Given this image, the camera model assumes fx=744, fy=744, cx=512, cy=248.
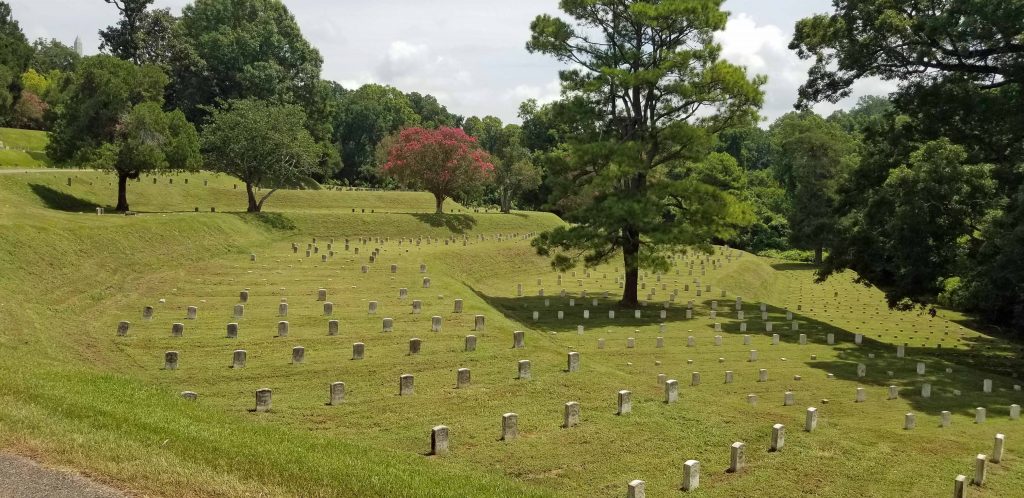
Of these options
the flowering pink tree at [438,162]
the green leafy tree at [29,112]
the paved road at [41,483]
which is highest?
the green leafy tree at [29,112]

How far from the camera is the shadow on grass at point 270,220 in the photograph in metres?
44.0

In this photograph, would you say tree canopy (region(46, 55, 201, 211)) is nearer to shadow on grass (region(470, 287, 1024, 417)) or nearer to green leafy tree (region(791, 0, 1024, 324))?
shadow on grass (region(470, 287, 1024, 417))

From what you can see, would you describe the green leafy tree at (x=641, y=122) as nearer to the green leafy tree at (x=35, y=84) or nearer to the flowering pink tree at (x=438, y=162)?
the flowering pink tree at (x=438, y=162)

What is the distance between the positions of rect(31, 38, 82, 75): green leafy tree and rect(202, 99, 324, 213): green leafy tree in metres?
55.8

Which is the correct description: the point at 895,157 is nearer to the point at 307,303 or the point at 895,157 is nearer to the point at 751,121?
the point at 751,121

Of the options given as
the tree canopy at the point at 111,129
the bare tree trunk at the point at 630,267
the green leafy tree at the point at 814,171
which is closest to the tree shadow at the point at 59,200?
the tree canopy at the point at 111,129

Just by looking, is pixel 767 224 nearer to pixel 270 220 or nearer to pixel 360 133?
pixel 360 133

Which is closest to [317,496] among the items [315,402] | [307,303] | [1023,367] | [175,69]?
[315,402]

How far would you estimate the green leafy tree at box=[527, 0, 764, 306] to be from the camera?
2803 centimetres

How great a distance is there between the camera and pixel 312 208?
58125mm

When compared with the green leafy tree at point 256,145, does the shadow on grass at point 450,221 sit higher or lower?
lower

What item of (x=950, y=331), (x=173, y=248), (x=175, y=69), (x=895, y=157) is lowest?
(x=950, y=331)

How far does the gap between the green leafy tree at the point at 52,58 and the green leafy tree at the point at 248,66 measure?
30.4 metres

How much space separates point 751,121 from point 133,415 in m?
25.5
